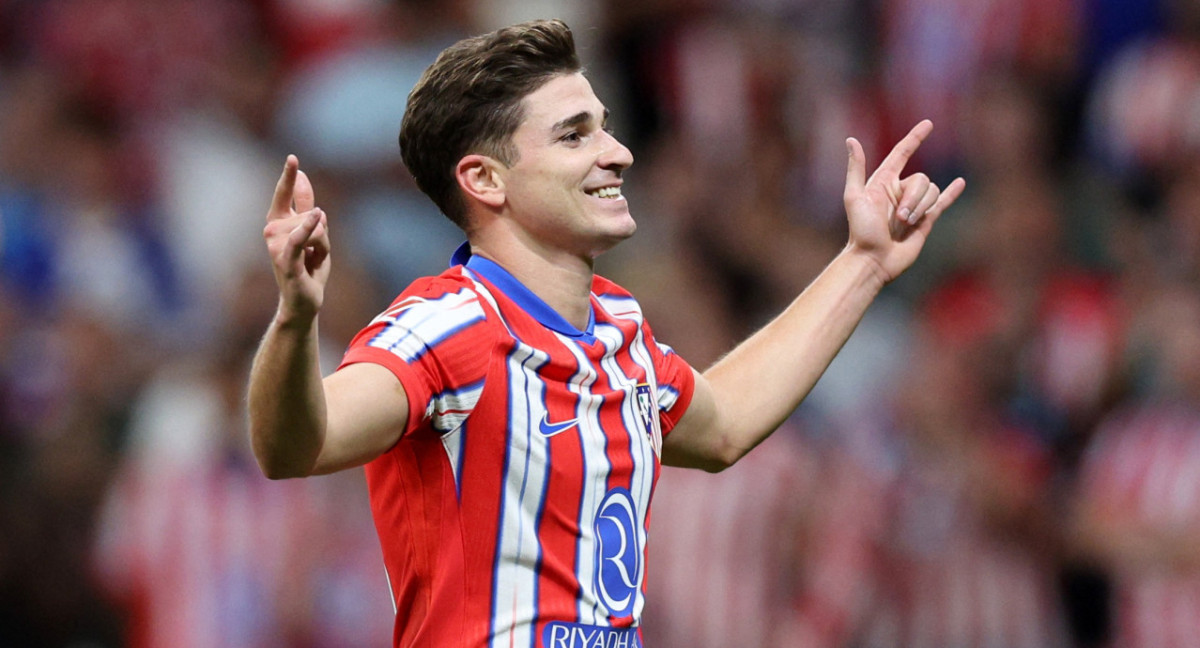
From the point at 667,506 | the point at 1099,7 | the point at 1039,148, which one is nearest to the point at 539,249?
the point at 667,506

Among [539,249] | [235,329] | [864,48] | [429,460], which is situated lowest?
[429,460]

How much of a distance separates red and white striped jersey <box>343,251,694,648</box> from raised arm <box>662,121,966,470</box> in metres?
0.50

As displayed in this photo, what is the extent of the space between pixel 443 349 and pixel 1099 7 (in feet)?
20.4

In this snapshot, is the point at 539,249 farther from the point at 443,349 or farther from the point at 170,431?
the point at 170,431

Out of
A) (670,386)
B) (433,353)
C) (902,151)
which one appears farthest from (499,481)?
(902,151)

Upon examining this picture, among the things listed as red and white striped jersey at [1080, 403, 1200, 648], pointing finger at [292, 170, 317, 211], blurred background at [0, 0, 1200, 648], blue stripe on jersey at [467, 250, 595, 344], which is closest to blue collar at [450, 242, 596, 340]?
blue stripe on jersey at [467, 250, 595, 344]

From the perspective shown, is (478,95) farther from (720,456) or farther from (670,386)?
(720,456)

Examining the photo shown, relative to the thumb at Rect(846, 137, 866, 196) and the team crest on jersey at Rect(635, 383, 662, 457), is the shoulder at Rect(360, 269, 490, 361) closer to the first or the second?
the team crest on jersey at Rect(635, 383, 662, 457)

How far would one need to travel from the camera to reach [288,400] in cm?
268

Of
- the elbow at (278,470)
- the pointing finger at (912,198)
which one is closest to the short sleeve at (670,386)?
the pointing finger at (912,198)

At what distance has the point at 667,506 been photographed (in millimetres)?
6477

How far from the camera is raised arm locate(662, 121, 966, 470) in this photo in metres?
3.67

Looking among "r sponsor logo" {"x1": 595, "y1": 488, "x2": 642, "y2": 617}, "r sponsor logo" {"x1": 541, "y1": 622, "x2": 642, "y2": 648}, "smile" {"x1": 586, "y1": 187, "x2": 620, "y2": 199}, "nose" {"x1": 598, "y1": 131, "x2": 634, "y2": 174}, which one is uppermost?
"nose" {"x1": 598, "y1": 131, "x2": 634, "y2": 174}

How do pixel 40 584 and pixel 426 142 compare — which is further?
pixel 40 584
